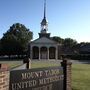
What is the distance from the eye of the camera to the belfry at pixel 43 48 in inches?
2731

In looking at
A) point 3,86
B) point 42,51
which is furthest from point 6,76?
point 42,51

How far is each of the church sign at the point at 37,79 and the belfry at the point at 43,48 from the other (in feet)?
200

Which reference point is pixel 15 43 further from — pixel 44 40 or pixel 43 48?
pixel 44 40

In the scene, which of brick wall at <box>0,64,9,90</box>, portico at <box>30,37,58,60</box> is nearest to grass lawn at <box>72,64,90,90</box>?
brick wall at <box>0,64,9,90</box>

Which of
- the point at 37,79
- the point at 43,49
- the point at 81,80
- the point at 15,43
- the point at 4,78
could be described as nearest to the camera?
the point at 4,78

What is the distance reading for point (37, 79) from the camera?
276 inches

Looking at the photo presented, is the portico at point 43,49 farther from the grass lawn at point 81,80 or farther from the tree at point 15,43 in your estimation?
the grass lawn at point 81,80

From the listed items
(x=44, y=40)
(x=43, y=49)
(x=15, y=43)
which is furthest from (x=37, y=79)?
(x=15, y=43)

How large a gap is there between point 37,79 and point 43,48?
64051mm

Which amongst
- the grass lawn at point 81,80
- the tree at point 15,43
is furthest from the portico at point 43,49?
the grass lawn at point 81,80

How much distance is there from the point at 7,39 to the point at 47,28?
1313 centimetres

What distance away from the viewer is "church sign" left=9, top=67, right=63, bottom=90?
6.26m

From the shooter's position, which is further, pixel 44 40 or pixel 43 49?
pixel 43 49

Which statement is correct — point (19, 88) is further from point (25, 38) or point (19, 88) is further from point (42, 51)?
point (25, 38)
